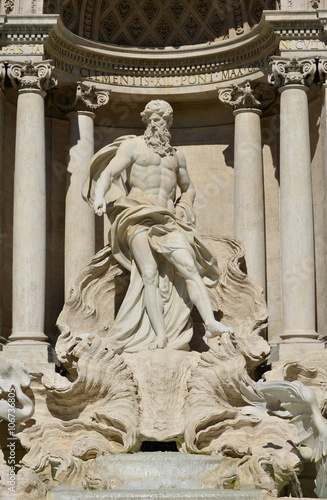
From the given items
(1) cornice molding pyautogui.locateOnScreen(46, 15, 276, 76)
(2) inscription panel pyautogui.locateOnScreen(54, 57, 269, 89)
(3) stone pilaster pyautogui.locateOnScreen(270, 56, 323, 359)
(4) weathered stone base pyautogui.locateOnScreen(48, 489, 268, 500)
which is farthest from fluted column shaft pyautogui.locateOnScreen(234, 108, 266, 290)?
(4) weathered stone base pyautogui.locateOnScreen(48, 489, 268, 500)

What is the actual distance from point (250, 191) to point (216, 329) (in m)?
3.58

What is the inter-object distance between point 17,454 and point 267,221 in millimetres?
6633

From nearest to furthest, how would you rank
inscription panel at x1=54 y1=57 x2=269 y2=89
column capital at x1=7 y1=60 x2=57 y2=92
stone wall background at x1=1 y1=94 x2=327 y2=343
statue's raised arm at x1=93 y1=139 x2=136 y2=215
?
statue's raised arm at x1=93 y1=139 x2=136 y2=215
column capital at x1=7 y1=60 x2=57 y2=92
stone wall background at x1=1 y1=94 x2=327 y2=343
inscription panel at x1=54 y1=57 x2=269 y2=89

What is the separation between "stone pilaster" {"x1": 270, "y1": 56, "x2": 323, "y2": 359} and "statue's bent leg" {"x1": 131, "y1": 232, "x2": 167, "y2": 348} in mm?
2128

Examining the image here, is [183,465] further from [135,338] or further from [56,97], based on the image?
[56,97]

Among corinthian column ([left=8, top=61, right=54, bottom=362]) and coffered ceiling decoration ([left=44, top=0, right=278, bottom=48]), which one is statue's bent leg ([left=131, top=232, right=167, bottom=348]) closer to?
corinthian column ([left=8, top=61, right=54, bottom=362])

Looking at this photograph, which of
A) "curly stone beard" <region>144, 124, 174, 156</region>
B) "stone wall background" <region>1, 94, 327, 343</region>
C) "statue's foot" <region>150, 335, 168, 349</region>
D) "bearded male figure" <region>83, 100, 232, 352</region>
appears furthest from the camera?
"stone wall background" <region>1, 94, 327, 343</region>

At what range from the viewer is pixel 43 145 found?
20.0 metres

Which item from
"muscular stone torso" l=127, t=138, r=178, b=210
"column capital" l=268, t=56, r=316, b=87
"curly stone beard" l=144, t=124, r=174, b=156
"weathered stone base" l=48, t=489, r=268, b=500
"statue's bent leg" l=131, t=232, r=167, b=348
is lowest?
"weathered stone base" l=48, t=489, r=268, b=500

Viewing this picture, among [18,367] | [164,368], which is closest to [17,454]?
[18,367]

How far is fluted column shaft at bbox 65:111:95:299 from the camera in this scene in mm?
20750

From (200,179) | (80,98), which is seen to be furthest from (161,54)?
(200,179)

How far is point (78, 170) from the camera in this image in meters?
21.0

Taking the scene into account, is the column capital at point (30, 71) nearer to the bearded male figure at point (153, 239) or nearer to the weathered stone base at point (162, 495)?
the bearded male figure at point (153, 239)
